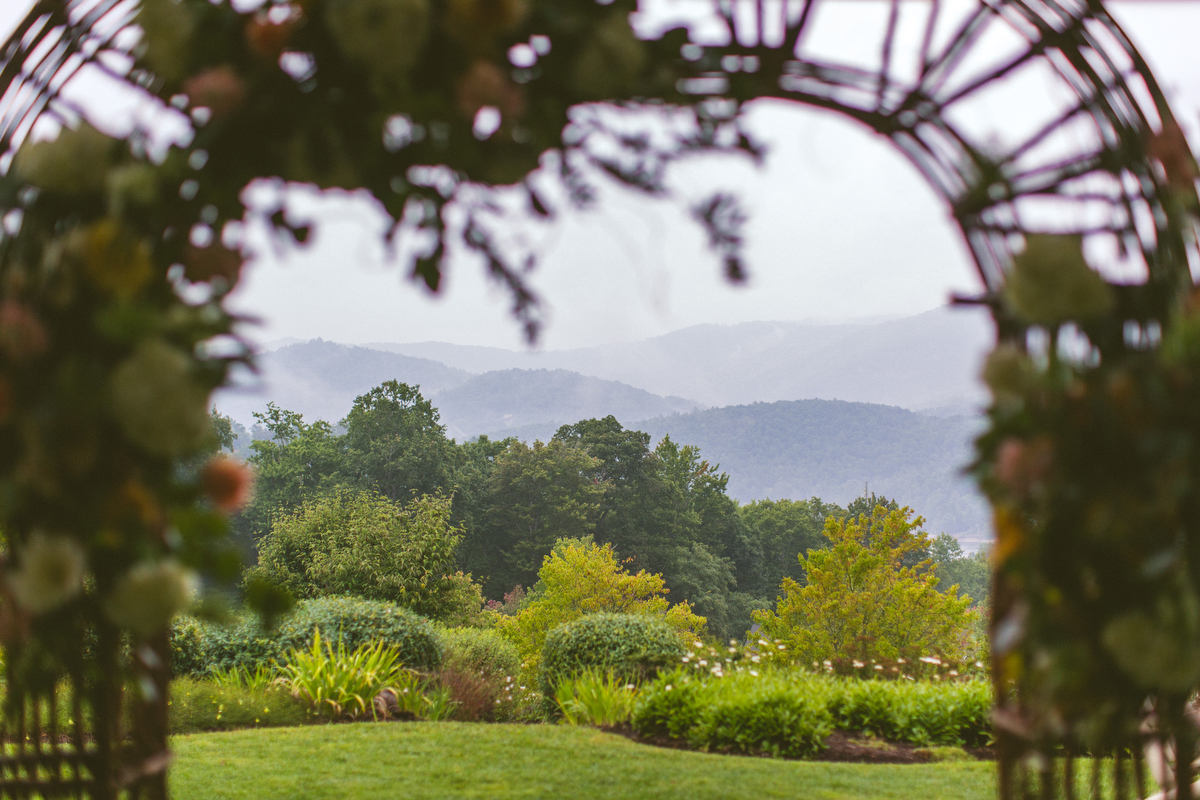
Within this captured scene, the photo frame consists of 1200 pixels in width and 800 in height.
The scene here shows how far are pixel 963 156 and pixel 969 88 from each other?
0.41 ft

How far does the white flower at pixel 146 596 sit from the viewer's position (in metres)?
0.93

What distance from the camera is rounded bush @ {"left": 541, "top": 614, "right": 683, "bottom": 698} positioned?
6.38 meters

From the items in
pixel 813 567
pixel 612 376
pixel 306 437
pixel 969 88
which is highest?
pixel 612 376

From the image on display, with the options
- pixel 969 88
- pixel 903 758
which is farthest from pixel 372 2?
pixel 903 758

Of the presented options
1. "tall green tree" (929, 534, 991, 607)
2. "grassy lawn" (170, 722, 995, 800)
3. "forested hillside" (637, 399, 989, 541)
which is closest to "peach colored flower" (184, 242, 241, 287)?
"grassy lawn" (170, 722, 995, 800)

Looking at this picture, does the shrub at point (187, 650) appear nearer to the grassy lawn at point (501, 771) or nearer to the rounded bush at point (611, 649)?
the grassy lawn at point (501, 771)

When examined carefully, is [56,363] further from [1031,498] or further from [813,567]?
[813,567]

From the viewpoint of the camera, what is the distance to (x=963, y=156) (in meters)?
1.46

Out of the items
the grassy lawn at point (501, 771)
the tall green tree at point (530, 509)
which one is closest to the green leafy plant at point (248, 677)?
the grassy lawn at point (501, 771)

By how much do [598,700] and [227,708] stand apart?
280cm

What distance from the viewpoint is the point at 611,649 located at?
21.4 ft

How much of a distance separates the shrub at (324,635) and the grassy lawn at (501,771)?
1.60 m

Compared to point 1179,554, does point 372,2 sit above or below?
above

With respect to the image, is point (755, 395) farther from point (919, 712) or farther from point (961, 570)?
point (919, 712)
